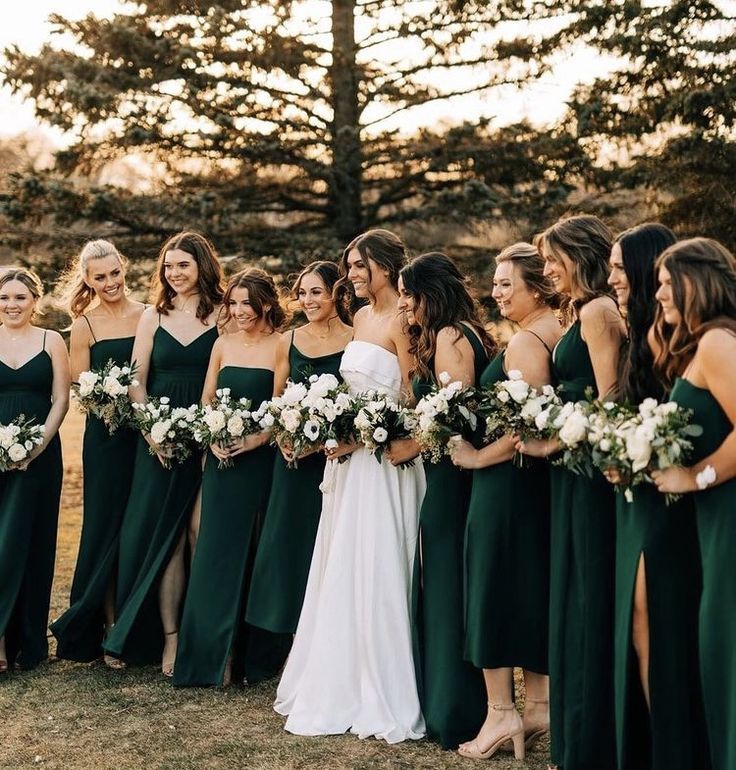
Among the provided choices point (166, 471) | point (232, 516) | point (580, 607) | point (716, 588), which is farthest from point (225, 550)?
point (716, 588)

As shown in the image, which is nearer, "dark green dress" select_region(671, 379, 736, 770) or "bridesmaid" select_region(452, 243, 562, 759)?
"dark green dress" select_region(671, 379, 736, 770)

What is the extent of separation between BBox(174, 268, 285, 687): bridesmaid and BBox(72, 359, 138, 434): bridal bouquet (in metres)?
0.64

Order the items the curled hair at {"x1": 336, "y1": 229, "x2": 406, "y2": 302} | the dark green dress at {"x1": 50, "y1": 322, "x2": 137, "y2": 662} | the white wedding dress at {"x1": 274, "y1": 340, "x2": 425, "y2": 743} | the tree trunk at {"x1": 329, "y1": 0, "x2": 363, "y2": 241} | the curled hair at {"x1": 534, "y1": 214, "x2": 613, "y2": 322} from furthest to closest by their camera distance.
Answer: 1. the tree trunk at {"x1": 329, "y1": 0, "x2": 363, "y2": 241}
2. the dark green dress at {"x1": 50, "y1": 322, "x2": 137, "y2": 662}
3. the curled hair at {"x1": 336, "y1": 229, "x2": 406, "y2": 302}
4. the white wedding dress at {"x1": 274, "y1": 340, "x2": 425, "y2": 743}
5. the curled hair at {"x1": 534, "y1": 214, "x2": 613, "y2": 322}

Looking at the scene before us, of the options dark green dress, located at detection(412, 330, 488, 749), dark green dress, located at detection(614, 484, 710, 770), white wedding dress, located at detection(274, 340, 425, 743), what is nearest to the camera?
dark green dress, located at detection(614, 484, 710, 770)

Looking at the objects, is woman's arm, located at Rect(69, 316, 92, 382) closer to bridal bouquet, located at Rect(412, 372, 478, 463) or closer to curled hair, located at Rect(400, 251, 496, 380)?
curled hair, located at Rect(400, 251, 496, 380)

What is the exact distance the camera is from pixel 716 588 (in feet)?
15.0

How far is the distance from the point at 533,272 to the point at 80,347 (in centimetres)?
362

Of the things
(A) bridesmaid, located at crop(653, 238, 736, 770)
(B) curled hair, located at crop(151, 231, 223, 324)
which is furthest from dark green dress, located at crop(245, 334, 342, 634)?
(A) bridesmaid, located at crop(653, 238, 736, 770)

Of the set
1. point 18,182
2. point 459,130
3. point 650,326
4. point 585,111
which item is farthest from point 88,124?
point 650,326

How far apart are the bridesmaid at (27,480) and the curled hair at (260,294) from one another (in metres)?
1.41

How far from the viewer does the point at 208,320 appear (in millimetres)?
7840

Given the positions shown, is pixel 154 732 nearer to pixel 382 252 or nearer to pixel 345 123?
pixel 382 252

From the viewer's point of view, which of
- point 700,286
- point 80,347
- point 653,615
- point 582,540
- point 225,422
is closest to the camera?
point 700,286

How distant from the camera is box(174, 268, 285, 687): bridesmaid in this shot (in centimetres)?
735
